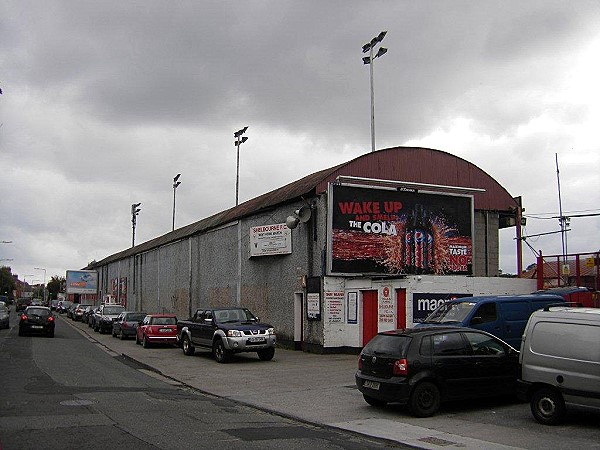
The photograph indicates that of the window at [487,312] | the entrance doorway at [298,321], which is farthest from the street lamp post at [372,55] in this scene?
the window at [487,312]

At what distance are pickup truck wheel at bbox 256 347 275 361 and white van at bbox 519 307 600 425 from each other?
11586 mm

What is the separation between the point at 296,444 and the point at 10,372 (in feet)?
36.5

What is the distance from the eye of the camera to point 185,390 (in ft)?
49.1

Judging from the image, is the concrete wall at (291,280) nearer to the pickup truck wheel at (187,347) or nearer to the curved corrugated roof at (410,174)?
the curved corrugated roof at (410,174)

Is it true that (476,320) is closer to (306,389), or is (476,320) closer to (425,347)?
(425,347)

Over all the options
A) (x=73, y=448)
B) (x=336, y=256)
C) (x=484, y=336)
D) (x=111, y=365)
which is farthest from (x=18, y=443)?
(x=336, y=256)

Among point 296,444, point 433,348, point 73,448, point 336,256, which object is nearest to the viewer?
point 73,448

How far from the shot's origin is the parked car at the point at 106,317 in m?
38.0

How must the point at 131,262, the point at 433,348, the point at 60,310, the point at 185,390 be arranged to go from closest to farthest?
the point at 433,348
the point at 185,390
the point at 131,262
the point at 60,310

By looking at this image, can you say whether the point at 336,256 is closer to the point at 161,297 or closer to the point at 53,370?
the point at 53,370

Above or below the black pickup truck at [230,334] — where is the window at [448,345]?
above

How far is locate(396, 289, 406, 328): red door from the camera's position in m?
21.7

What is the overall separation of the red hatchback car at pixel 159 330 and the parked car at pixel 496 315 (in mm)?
15169

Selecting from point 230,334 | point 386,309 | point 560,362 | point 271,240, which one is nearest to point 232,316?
point 230,334
